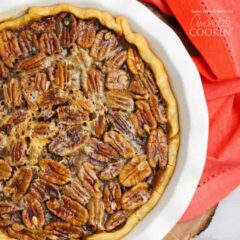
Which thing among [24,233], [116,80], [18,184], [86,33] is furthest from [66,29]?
[24,233]

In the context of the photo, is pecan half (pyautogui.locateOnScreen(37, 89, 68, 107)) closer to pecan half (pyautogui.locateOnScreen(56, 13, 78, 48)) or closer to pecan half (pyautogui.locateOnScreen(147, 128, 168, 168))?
pecan half (pyautogui.locateOnScreen(56, 13, 78, 48))

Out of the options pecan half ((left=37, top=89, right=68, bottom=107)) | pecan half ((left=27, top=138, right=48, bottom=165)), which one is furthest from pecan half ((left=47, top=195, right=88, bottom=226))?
pecan half ((left=37, top=89, right=68, bottom=107))

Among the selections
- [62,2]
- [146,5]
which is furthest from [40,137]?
[146,5]

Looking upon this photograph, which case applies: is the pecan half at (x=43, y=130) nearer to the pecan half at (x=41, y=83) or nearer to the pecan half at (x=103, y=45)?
the pecan half at (x=41, y=83)

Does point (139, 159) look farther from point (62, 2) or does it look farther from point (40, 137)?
point (62, 2)

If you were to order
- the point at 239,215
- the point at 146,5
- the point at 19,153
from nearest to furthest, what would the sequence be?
the point at 19,153 → the point at 146,5 → the point at 239,215
